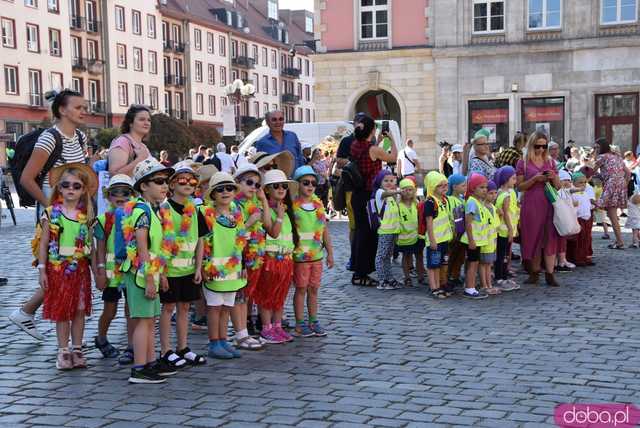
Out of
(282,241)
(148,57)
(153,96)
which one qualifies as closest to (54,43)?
(148,57)

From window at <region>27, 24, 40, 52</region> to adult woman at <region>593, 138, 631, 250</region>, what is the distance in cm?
4809

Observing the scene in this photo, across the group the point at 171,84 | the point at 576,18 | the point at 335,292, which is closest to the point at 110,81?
the point at 171,84

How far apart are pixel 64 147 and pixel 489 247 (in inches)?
192

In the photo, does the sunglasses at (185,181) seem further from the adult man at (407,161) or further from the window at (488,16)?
the window at (488,16)

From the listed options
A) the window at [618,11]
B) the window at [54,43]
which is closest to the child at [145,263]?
the window at [618,11]

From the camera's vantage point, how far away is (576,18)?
29.6m

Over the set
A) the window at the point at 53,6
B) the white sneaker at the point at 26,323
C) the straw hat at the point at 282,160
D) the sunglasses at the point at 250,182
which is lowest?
the white sneaker at the point at 26,323

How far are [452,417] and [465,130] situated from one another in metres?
27.1

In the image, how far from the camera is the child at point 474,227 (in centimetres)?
947

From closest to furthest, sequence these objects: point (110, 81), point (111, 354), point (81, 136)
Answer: point (111, 354)
point (81, 136)
point (110, 81)

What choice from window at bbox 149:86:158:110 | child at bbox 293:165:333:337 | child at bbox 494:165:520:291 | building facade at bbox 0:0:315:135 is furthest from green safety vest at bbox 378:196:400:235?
window at bbox 149:86:158:110

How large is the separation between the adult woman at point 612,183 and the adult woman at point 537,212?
4.28 m

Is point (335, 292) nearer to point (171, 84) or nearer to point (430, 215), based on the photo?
point (430, 215)

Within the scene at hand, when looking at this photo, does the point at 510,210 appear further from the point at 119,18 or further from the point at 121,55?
the point at 119,18
